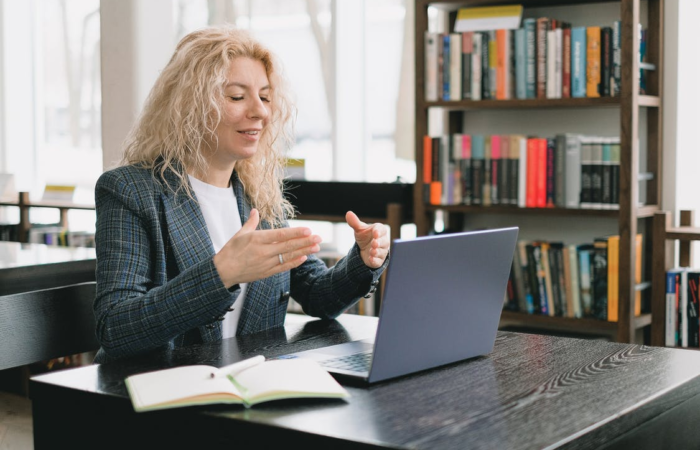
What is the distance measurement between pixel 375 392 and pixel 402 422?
0.16m

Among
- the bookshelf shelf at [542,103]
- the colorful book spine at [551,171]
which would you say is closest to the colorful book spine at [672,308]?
the colorful book spine at [551,171]

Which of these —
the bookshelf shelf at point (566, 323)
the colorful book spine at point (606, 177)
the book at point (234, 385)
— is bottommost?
the bookshelf shelf at point (566, 323)

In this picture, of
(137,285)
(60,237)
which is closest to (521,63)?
(137,285)

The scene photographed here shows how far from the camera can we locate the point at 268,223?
2010 millimetres

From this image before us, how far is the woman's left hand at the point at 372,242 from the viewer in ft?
5.71

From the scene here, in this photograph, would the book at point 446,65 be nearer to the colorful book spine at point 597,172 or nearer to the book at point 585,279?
the colorful book spine at point 597,172

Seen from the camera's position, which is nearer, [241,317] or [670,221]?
[241,317]

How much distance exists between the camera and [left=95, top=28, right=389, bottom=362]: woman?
5.10 ft

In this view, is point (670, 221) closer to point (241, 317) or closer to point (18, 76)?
point (241, 317)

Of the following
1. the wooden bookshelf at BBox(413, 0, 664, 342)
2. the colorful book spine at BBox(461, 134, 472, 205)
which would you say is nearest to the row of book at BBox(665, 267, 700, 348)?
the wooden bookshelf at BBox(413, 0, 664, 342)

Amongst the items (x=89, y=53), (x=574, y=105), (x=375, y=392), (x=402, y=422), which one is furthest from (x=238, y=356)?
(x=89, y=53)

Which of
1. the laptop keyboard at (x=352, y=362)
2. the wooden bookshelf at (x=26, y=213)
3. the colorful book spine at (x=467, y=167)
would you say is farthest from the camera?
the wooden bookshelf at (x=26, y=213)

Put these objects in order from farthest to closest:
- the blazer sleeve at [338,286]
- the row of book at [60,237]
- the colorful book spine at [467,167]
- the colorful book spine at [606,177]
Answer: the row of book at [60,237] → the colorful book spine at [467,167] → the colorful book spine at [606,177] → the blazer sleeve at [338,286]

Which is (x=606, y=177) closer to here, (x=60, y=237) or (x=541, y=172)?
(x=541, y=172)
